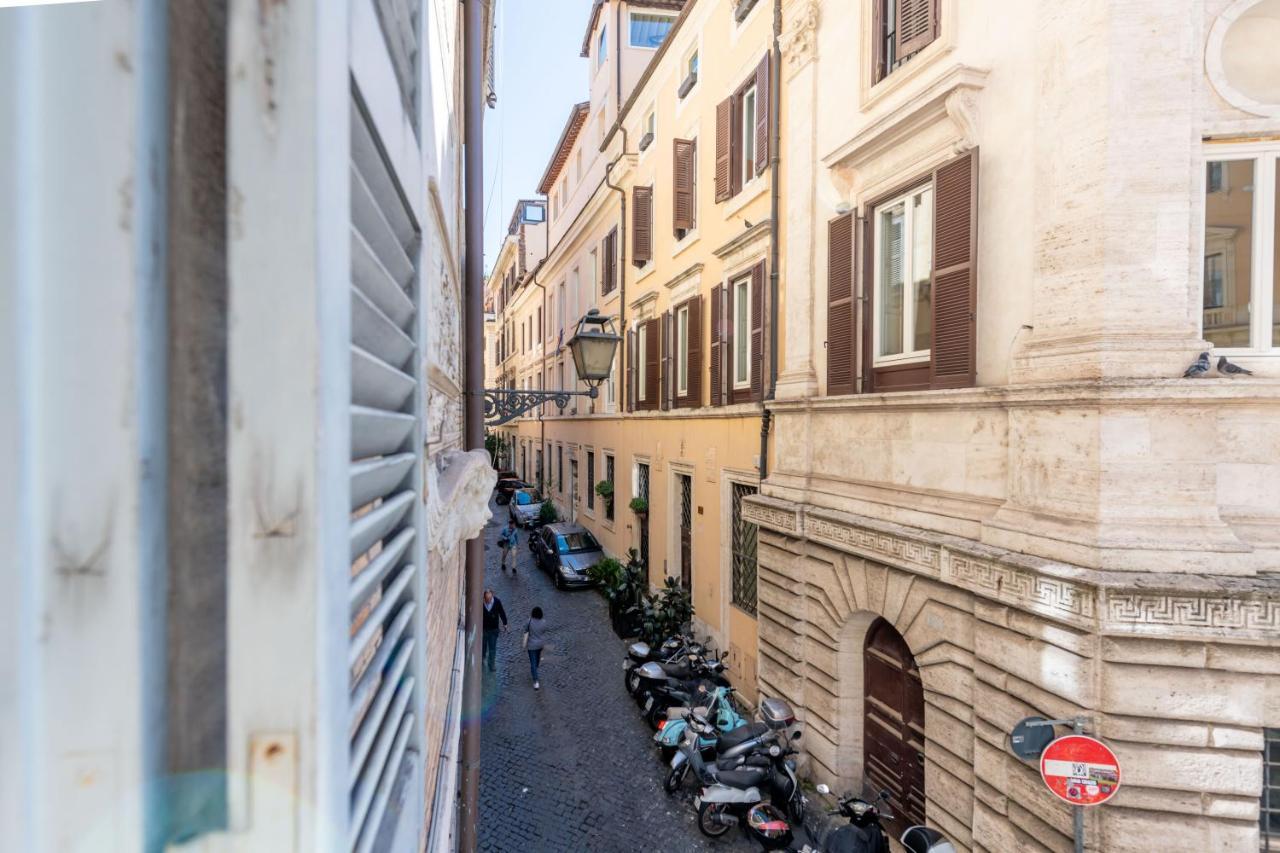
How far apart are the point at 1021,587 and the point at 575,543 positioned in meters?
12.7

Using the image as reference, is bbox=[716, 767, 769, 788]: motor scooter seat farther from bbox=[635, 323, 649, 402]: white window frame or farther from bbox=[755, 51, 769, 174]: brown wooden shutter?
bbox=[635, 323, 649, 402]: white window frame

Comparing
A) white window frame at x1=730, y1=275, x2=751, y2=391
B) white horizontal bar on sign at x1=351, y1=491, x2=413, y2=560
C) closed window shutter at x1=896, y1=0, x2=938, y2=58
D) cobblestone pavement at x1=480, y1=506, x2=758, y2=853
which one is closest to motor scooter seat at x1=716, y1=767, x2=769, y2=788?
cobblestone pavement at x1=480, y1=506, x2=758, y2=853

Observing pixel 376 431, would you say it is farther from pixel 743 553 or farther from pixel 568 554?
pixel 568 554

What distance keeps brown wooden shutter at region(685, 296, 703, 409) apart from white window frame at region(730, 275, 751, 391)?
1.26m

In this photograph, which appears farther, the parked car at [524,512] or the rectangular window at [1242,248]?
the parked car at [524,512]

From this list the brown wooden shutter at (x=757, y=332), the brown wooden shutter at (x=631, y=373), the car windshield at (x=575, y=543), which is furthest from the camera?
the car windshield at (x=575, y=543)

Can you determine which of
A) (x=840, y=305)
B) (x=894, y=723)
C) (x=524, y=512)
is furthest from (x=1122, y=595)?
(x=524, y=512)

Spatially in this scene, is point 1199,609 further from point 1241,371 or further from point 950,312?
point 950,312

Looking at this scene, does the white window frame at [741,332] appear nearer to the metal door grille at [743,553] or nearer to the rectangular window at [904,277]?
the metal door grille at [743,553]

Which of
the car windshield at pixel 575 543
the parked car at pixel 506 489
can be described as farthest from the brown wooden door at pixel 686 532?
the parked car at pixel 506 489

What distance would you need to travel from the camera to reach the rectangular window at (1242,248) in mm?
4520

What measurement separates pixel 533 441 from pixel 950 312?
89.8 ft

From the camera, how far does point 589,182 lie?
2188 centimetres

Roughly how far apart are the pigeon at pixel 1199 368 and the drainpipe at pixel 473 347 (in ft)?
15.8
